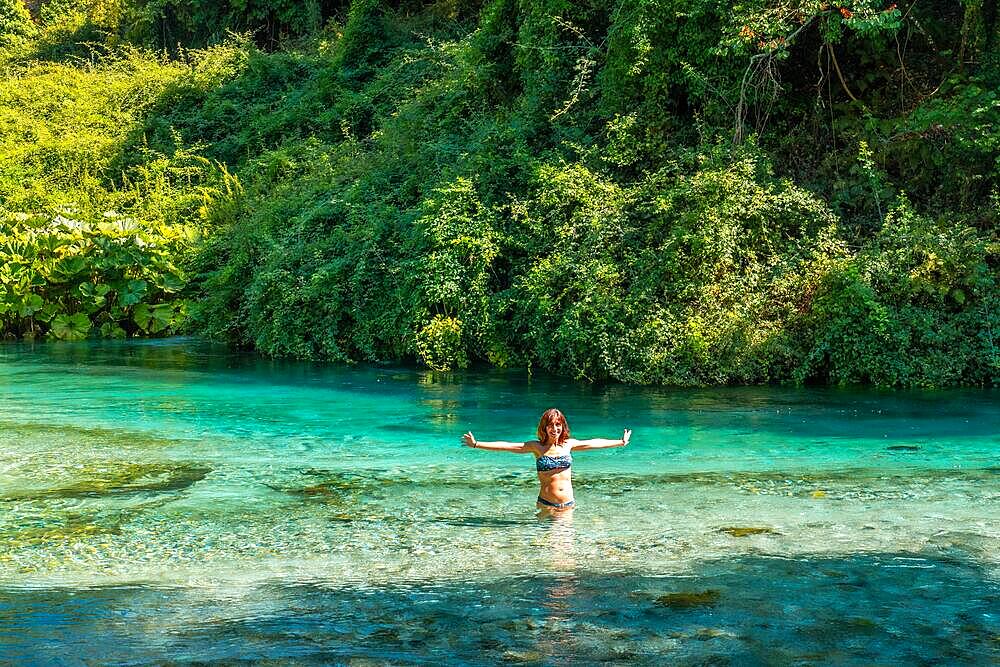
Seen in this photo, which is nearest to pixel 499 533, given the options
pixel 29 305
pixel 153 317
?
pixel 153 317

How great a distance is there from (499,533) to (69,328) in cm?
1647

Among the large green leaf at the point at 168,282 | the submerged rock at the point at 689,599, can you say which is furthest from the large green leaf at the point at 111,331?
the submerged rock at the point at 689,599

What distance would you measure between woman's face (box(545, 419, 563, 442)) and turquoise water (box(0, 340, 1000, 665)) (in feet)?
2.18

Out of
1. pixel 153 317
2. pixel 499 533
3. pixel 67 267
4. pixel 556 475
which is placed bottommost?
pixel 499 533

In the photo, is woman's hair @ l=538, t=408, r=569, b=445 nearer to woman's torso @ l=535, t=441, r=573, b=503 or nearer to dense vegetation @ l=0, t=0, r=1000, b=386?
woman's torso @ l=535, t=441, r=573, b=503

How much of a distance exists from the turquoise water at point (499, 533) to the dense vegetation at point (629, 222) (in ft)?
3.65

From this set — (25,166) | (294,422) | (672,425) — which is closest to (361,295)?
(294,422)

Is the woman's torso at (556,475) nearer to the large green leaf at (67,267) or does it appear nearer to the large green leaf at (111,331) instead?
the large green leaf at (67,267)

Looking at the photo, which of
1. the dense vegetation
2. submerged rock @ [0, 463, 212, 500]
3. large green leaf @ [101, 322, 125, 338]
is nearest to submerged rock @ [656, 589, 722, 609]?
submerged rock @ [0, 463, 212, 500]

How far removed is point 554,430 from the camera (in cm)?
872

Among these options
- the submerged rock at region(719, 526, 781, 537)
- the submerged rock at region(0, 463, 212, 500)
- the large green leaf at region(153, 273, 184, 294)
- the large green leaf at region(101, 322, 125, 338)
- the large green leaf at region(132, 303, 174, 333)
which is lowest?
the submerged rock at region(719, 526, 781, 537)

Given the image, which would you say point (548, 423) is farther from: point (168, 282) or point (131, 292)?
point (131, 292)

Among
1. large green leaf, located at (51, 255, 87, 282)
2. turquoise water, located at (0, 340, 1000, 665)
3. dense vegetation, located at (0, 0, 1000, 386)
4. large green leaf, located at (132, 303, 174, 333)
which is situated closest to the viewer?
turquoise water, located at (0, 340, 1000, 665)

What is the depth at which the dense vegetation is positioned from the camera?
601 inches
